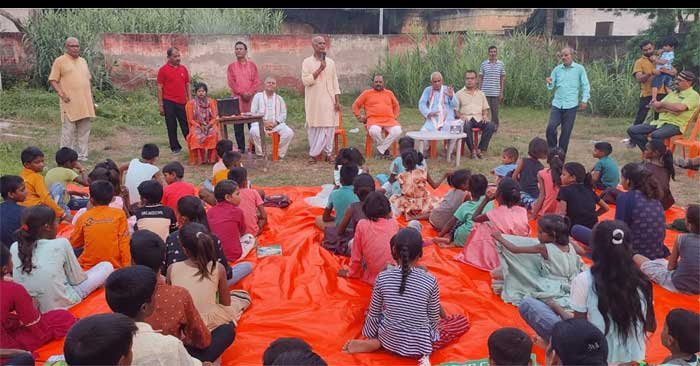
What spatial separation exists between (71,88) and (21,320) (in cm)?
590

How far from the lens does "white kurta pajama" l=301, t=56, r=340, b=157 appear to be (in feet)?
30.7

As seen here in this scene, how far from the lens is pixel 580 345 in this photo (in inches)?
109

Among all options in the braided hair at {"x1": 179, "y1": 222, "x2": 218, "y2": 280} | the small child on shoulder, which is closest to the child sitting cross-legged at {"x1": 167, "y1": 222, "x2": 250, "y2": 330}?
the braided hair at {"x1": 179, "y1": 222, "x2": 218, "y2": 280}

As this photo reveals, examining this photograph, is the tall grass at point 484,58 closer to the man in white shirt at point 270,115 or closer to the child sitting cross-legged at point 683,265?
the man in white shirt at point 270,115

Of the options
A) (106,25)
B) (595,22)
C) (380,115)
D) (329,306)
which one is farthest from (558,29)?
(329,306)

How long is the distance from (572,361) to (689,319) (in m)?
0.75

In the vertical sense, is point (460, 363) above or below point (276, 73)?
below

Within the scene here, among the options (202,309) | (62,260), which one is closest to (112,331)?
(202,309)

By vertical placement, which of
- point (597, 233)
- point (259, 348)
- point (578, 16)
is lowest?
point (259, 348)

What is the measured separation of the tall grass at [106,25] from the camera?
13.7m

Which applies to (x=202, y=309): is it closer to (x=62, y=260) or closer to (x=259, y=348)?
(x=259, y=348)

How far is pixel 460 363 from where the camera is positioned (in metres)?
3.71

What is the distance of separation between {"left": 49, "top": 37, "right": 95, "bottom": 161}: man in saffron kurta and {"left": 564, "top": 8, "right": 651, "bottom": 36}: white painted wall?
15.6 meters

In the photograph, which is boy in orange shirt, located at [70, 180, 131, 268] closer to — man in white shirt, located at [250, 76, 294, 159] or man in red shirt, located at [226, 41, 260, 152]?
man in white shirt, located at [250, 76, 294, 159]
